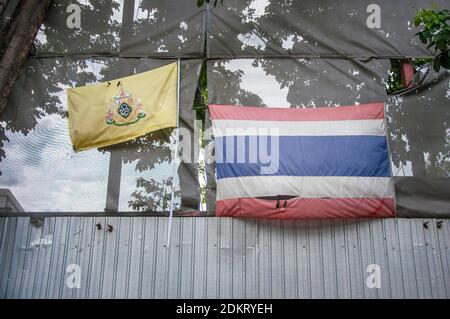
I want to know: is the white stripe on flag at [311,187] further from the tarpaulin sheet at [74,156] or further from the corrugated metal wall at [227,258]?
the tarpaulin sheet at [74,156]

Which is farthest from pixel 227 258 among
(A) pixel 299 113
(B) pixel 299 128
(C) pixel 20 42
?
(C) pixel 20 42

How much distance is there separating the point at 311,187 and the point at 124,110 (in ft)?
7.93

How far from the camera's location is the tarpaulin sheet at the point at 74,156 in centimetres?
504

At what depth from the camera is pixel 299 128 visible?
16.5ft

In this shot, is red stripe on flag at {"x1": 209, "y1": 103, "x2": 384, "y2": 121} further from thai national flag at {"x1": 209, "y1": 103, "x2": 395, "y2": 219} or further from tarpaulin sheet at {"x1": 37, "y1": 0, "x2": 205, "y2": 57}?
tarpaulin sheet at {"x1": 37, "y1": 0, "x2": 205, "y2": 57}

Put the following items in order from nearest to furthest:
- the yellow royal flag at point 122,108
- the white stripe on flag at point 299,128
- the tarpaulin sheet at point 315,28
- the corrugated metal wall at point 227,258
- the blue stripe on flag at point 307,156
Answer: the corrugated metal wall at point 227,258, the blue stripe on flag at point 307,156, the white stripe on flag at point 299,128, the yellow royal flag at point 122,108, the tarpaulin sheet at point 315,28

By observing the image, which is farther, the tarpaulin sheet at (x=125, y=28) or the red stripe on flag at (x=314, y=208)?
the tarpaulin sheet at (x=125, y=28)

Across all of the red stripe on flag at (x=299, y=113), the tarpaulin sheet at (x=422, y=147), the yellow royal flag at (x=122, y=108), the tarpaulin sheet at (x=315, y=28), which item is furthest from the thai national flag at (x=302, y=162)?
the tarpaulin sheet at (x=315, y=28)

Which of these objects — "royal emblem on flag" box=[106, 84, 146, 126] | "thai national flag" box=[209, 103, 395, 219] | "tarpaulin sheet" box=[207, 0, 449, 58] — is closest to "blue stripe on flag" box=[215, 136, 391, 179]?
"thai national flag" box=[209, 103, 395, 219]

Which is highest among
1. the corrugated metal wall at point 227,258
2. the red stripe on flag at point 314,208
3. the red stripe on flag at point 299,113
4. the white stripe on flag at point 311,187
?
the red stripe on flag at point 299,113

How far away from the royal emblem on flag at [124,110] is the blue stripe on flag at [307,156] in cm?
105

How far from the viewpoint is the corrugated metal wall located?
4.70 metres

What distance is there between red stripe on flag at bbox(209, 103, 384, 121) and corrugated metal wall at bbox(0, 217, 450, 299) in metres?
1.23
